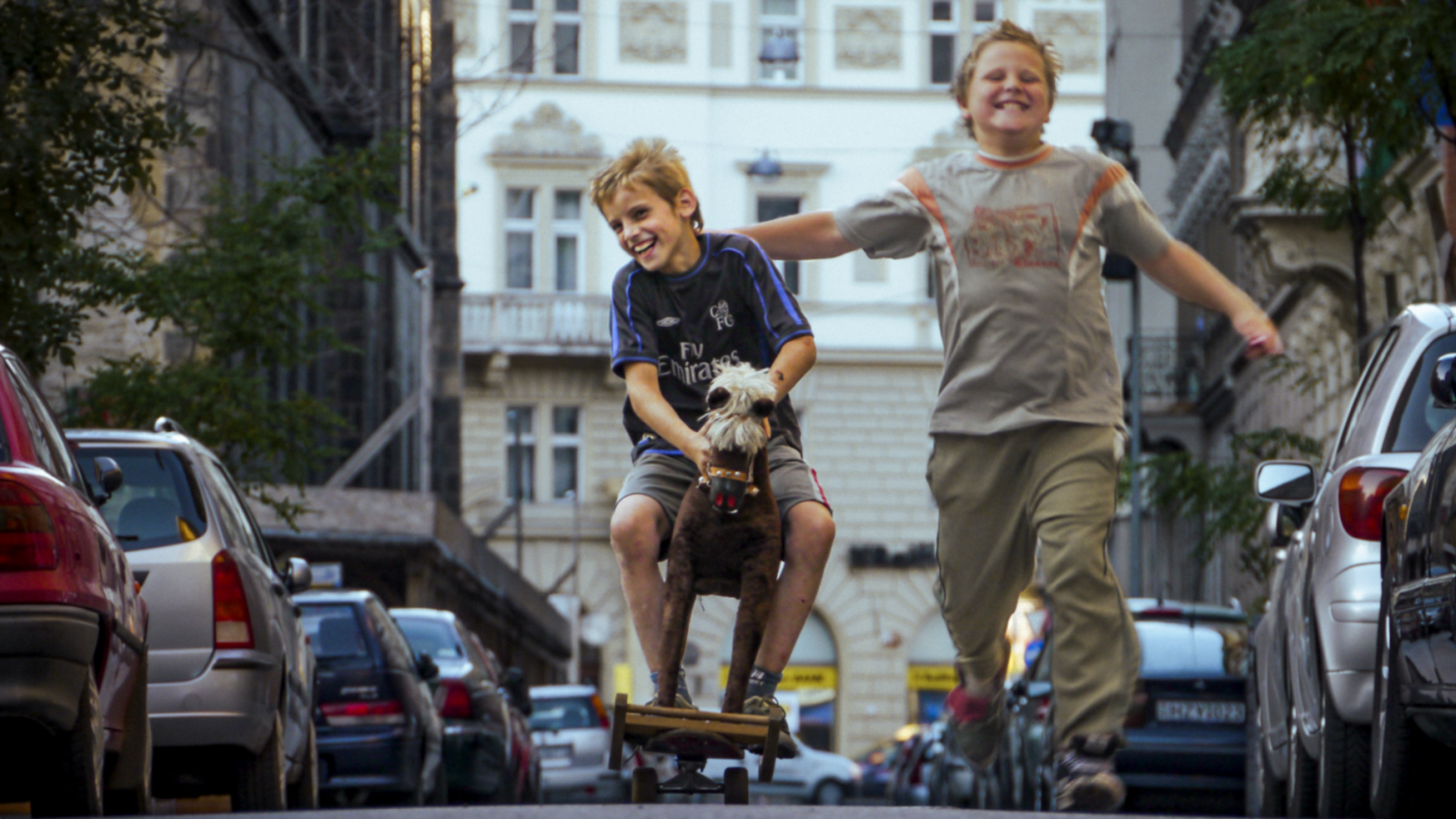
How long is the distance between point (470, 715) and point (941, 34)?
42718mm

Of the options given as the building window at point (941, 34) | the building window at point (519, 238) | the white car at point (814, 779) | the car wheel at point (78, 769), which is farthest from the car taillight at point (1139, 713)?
the building window at point (941, 34)

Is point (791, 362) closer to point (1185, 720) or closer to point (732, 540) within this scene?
point (732, 540)

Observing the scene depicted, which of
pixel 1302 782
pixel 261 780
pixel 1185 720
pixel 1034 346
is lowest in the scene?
pixel 1185 720

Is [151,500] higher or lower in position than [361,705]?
higher

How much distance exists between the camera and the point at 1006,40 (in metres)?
6.90

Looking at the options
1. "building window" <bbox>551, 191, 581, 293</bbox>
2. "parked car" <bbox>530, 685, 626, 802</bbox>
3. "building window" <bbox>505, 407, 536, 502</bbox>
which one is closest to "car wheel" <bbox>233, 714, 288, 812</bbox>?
"parked car" <bbox>530, 685, 626, 802</bbox>

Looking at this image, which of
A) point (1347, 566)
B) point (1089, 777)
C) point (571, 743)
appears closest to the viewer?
point (1089, 777)

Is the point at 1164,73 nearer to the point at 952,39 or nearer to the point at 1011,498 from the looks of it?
the point at 952,39

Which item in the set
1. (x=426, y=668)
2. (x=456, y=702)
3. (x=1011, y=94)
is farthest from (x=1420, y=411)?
(x=456, y=702)

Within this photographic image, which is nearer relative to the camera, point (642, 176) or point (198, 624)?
point (642, 176)

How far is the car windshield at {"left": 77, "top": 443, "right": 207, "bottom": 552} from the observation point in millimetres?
9570

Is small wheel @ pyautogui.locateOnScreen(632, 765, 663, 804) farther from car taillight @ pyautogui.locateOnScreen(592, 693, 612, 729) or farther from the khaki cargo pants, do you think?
car taillight @ pyautogui.locateOnScreen(592, 693, 612, 729)

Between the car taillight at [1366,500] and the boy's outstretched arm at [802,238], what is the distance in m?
1.82

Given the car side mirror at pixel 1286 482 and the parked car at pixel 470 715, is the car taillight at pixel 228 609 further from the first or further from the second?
the parked car at pixel 470 715
